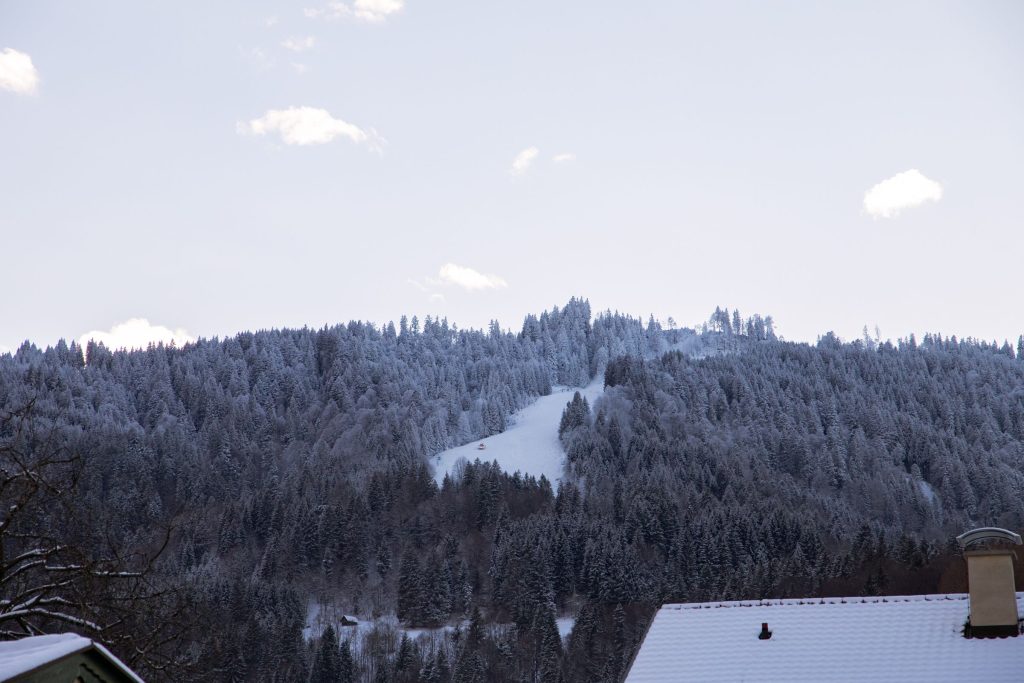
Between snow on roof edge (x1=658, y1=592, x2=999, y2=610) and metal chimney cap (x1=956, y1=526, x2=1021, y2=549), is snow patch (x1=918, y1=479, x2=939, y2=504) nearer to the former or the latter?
metal chimney cap (x1=956, y1=526, x2=1021, y2=549)

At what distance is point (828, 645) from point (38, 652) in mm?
16987

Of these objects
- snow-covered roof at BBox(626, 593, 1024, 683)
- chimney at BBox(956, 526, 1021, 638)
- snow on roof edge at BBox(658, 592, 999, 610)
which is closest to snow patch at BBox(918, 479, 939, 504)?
snow on roof edge at BBox(658, 592, 999, 610)

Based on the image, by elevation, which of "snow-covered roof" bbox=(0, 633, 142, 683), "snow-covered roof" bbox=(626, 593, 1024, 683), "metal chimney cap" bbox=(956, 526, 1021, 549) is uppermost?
"metal chimney cap" bbox=(956, 526, 1021, 549)

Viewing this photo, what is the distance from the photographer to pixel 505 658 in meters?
107

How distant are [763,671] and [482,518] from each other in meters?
133

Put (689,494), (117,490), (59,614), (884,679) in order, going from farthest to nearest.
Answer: (117,490), (689,494), (884,679), (59,614)

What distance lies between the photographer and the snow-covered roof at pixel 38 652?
789 centimetres

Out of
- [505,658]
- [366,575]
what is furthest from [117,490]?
[505,658]

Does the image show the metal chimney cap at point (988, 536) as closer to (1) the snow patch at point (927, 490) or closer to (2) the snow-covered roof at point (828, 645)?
(2) the snow-covered roof at point (828, 645)

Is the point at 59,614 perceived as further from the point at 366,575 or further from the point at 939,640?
the point at 366,575

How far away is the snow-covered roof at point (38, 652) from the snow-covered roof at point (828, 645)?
1514 cm

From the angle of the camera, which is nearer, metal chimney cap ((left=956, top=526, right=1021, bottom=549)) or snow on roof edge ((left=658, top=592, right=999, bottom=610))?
metal chimney cap ((left=956, top=526, right=1021, bottom=549))

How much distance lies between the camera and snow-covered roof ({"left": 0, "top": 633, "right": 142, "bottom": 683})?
7895mm

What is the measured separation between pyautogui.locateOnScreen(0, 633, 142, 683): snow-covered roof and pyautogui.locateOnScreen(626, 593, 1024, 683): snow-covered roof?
15143 millimetres
